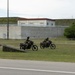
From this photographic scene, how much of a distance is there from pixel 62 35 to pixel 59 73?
Answer: 8030 cm

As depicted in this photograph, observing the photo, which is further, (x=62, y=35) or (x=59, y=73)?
Result: (x=62, y=35)

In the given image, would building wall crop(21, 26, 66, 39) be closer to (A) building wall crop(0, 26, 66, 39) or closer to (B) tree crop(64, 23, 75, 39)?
(A) building wall crop(0, 26, 66, 39)

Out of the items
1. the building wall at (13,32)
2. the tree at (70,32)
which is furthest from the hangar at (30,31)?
the tree at (70,32)

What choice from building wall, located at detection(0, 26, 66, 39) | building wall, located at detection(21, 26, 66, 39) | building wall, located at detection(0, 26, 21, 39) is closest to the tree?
building wall, located at detection(21, 26, 66, 39)

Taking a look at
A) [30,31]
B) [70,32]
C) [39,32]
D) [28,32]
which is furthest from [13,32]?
[70,32]

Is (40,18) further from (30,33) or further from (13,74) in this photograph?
(13,74)

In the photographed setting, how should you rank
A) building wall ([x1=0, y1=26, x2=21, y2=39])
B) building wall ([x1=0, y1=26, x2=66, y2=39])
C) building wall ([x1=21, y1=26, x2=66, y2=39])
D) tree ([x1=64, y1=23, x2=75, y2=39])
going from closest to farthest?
1. tree ([x1=64, y1=23, x2=75, y2=39])
2. building wall ([x1=0, y1=26, x2=21, y2=39])
3. building wall ([x1=0, y1=26, x2=66, y2=39])
4. building wall ([x1=21, y1=26, x2=66, y2=39])

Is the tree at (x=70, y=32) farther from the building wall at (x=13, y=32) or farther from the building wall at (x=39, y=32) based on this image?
the building wall at (x=13, y=32)

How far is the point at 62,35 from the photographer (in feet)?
300

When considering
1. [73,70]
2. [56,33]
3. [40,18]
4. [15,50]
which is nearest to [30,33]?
[56,33]

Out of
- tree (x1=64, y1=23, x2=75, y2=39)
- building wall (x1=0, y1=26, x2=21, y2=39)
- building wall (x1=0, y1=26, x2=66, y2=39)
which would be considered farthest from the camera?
building wall (x1=0, y1=26, x2=66, y2=39)

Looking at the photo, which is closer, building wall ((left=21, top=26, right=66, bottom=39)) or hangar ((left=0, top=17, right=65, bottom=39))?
hangar ((left=0, top=17, right=65, bottom=39))

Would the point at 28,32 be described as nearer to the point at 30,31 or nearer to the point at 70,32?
the point at 30,31

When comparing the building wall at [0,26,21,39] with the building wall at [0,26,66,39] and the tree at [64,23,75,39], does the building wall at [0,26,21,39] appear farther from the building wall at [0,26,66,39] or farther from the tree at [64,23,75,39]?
the tree at [64,23,75,39]
